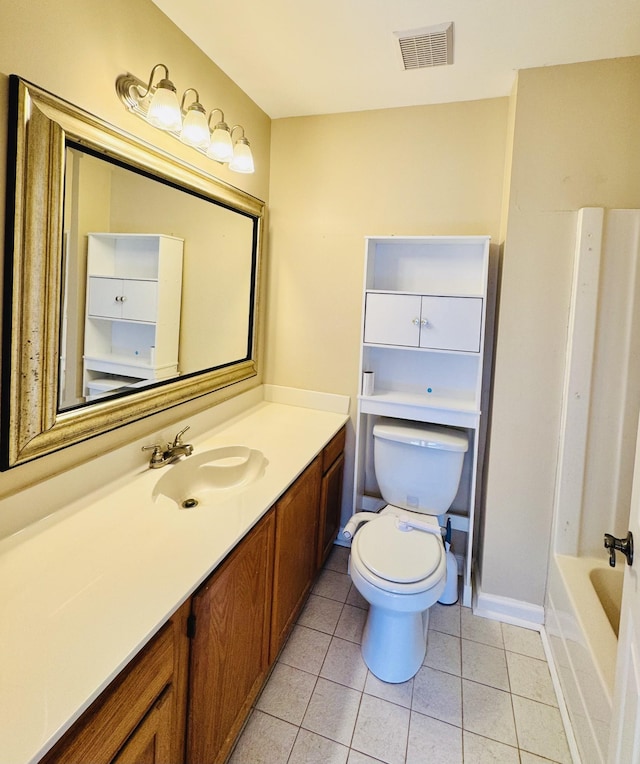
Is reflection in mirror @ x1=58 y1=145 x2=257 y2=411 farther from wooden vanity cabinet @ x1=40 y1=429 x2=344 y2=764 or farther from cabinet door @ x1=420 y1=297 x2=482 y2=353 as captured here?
cabinet door @ x1=420 y1=297 x2=482 y2=353

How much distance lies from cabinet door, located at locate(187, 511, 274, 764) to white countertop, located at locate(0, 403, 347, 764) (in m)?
0.09

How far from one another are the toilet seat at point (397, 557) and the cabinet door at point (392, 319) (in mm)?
848

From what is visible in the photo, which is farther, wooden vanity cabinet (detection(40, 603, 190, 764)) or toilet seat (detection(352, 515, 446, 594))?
toilet seat (detection(352, 515, 446, 594))

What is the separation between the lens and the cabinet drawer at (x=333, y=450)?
2012 millimetres

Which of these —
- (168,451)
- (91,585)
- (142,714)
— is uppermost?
(168,451)

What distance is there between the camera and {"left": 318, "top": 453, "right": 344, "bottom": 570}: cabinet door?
80.6 inches

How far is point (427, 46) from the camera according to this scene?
64.7 inches

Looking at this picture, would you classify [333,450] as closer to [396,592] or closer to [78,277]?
[396,592]

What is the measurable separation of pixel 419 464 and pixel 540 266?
1.03 metres

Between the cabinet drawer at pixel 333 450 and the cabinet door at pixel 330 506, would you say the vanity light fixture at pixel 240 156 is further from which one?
the cabinet door at pixel 330 506

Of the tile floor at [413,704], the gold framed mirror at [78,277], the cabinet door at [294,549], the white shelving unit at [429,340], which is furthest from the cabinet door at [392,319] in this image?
the tile floor at [413,704]

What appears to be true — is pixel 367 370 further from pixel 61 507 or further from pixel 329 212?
pixel 61 507

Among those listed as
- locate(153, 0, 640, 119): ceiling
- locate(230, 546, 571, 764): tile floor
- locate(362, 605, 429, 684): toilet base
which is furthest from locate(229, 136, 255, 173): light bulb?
locate(230, 546, 571, 764): tile floor

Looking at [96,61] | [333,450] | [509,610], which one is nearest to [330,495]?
[333,450]
